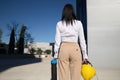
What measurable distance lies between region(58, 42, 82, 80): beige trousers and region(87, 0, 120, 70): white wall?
7226 millimetres

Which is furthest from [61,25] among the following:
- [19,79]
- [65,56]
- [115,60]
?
[115,60]

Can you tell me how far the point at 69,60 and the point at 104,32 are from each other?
7640 mm

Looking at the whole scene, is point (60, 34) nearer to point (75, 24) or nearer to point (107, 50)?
point (75, 24)

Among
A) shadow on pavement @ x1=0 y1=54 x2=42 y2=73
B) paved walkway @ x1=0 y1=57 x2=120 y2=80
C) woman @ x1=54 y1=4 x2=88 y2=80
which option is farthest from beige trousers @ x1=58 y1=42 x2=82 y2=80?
shadow on pavement @ x1=0 y1=54 x2=42 y2=73

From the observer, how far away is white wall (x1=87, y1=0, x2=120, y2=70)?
34.3 ft

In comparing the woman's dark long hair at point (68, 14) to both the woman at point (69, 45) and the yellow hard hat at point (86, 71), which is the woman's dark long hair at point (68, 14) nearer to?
the woman at point (69, 45)

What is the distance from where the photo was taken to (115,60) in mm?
10328

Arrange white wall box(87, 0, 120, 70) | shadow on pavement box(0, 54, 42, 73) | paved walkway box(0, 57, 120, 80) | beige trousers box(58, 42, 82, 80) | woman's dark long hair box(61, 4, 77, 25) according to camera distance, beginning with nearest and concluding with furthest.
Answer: beige trousers box(58, 42, 82, 80)
woman's dark long hair box(61, 4, 77, 25)
paved walkway box(0, 57, 120, 80)
white wall box(87, 0, 120, 70)
shadow on pavement box(0, 54, 42, 73)

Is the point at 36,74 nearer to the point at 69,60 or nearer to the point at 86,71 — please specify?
the point at 86,71

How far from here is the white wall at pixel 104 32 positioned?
1045cm

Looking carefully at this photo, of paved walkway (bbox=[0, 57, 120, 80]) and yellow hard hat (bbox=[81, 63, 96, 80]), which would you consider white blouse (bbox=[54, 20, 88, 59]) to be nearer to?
yellow hard hat (bbox=[81, 63, 96, 80])

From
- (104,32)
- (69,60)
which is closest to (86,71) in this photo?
(69,60)

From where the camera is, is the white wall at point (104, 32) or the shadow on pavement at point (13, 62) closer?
the white wall at point (104, 32)

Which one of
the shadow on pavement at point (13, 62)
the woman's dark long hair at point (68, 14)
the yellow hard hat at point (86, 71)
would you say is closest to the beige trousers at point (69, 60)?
the yellow hard hat at point (86, 71)
